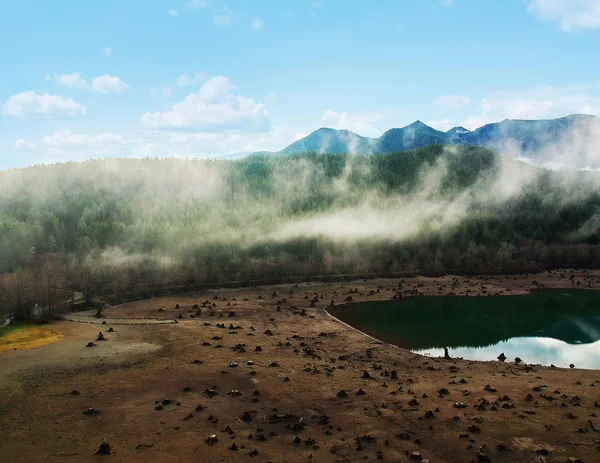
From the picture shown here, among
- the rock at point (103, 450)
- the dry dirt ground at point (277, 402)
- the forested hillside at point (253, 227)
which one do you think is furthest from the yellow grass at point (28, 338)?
the rock at point (103, 450)

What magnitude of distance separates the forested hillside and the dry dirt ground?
89.7ft

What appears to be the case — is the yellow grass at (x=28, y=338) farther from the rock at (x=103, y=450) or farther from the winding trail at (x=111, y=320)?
the rock at (x=103, y=450)

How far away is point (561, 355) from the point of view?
2334 inches

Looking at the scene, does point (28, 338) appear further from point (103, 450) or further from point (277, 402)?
point (277, 402)

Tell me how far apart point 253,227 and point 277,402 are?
100213 mm

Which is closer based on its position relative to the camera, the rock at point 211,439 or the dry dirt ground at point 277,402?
the dry dirt ground at point 277,402

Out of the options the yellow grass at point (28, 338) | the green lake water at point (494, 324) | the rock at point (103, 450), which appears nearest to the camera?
the rock at point (103, 450)

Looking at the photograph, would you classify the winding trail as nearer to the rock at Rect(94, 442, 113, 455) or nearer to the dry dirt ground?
the dry dirt ground

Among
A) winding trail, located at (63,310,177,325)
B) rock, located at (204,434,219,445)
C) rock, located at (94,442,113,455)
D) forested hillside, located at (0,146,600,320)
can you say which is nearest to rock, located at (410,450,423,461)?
rock, located at (204,434,219,445)

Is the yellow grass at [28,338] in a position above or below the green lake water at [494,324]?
above

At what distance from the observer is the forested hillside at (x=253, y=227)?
101m

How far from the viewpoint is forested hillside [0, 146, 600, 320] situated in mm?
101188

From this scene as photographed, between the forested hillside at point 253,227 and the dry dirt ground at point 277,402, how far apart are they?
89.7 ft

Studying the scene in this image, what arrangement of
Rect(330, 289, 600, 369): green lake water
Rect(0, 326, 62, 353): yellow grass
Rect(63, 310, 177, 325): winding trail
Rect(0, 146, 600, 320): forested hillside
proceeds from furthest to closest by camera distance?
Rect(0, 146, 600, 320): forested hillside
Rect(63, 310, 177, 325): winding trail
Rect(330, 289, 600, 369): green lake water
Rect(0, 326, 62, 353): yellow grass
